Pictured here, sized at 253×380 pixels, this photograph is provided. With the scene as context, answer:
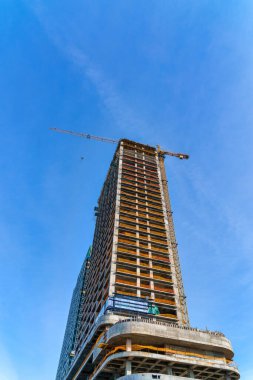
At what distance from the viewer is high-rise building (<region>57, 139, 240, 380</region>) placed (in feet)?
171

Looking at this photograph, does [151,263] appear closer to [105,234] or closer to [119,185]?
[105,234]

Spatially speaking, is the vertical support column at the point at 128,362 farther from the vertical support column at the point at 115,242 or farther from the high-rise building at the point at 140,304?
the vertical support column at the point at 115,242

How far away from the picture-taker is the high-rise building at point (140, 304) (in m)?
52.1

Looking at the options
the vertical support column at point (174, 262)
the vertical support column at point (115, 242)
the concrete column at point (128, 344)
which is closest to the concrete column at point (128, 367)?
the concrete column at point (128, 344)

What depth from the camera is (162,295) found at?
235 ft

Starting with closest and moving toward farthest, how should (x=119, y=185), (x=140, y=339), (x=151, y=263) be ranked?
(x=140, y=339) < (x=151, y=263) < (x=119, y=185)

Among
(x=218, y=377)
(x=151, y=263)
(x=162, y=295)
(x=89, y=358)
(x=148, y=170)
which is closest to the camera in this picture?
(x=218, y=377)

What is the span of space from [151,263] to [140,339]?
83.2 ft

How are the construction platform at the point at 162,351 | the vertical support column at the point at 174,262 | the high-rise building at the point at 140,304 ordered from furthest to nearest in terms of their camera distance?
the vertical support column at the point at 174,262, the high-rise building at the point at 140,304, the construction platform at the point at 162,351

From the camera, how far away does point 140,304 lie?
64.8 meters

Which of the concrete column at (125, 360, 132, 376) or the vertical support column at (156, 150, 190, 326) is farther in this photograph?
the vertical support column at (156, 150, 190, 326)

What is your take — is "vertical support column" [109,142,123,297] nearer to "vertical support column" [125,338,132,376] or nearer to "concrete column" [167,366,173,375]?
"vertical support column" [125,338,132,376]

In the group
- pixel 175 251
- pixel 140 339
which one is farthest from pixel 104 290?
pixel 175 251

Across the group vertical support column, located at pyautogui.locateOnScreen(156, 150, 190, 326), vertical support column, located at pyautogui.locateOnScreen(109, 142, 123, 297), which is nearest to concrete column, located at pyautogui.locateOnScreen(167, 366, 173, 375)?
vertical support column, located at pyautogui.locateOnScreen(156, 150, 190, 326)
